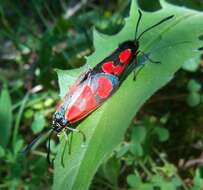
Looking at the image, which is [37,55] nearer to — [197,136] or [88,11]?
[88,11]

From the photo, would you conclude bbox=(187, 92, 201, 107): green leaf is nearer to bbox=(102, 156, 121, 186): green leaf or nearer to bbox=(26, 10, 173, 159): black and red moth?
bbox=(102, 156, 121, 186): green leaf

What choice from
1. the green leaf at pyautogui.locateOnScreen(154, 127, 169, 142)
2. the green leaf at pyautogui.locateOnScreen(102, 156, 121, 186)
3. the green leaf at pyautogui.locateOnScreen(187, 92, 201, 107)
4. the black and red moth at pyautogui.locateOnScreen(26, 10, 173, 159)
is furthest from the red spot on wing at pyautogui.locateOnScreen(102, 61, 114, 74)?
the green leaf at pyautogui.locateOnScreen(187, 92, 201, 107)

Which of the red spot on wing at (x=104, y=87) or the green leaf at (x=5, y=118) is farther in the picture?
the green leaf at (x=5, y=118)

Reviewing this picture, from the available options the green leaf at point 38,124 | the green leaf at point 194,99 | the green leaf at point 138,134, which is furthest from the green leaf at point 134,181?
the green leaf at point 38,124

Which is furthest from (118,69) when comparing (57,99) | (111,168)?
(57,99)

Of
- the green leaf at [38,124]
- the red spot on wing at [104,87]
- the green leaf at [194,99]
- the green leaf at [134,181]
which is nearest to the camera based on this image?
the red spot on wing at [104,87]

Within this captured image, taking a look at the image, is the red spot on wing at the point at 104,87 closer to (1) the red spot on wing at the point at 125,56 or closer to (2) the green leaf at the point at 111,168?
(1) the red spot on wing at the point at 125,56

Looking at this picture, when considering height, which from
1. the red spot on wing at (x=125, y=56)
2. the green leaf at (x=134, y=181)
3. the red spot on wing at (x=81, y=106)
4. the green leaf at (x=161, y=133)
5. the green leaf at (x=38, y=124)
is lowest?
the green leaf at (x=134, y=181)
